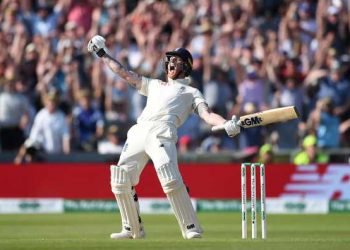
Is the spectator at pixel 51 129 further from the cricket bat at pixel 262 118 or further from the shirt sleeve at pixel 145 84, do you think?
the cricket bat at pixel 262 118

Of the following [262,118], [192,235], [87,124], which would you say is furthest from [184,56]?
[87,124]

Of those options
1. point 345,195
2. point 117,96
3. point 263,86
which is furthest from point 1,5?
point 345,195

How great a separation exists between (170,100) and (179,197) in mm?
847

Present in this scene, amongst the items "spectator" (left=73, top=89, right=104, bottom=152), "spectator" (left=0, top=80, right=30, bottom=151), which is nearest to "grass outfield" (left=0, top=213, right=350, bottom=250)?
"spectator" (left=73, top=89, right=104, bottom=152)

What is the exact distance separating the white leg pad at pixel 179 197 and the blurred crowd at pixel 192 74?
653cm

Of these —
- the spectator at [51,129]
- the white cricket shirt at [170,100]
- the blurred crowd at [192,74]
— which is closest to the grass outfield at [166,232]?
the white cricket shirt at [170,100]

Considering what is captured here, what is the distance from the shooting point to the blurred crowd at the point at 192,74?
16.4 meters

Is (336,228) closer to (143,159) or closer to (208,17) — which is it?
(143,159)

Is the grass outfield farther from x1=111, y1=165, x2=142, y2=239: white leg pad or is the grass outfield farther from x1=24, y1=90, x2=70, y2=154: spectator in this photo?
x1=24, y1=90, x2=70, y2=154: spectator

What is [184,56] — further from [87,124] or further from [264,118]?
[87,124]

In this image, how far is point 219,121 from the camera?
911cm

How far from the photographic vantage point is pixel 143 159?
9.51m

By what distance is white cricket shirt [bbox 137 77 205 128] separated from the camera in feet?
31.2

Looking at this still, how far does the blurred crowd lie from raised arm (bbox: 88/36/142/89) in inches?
248
